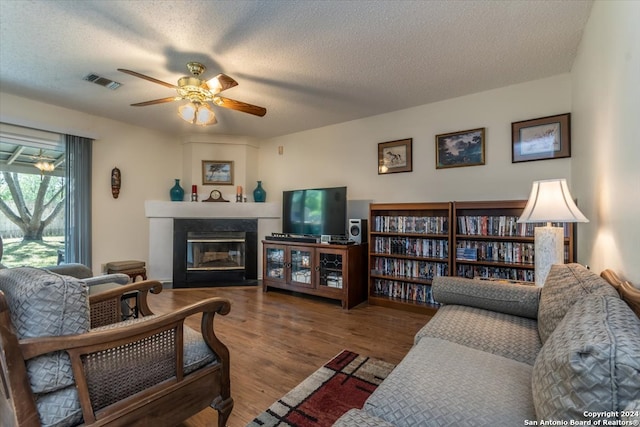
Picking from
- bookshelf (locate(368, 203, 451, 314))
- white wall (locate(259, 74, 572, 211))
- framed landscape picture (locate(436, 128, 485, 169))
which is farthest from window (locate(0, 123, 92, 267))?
framed landscape picture (locate(436, 128, 485, 169))

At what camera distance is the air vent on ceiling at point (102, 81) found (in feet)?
8.69

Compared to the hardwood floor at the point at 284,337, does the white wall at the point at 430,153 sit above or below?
above

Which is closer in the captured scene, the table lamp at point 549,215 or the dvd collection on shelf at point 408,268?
the table lamp at point 549,215

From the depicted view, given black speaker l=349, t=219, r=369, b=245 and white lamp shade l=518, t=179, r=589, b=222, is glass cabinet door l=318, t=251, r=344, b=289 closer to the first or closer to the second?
black speaker l=349, t=219, r=369, b=245

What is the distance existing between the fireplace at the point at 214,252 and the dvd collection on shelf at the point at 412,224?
2034 millimetres

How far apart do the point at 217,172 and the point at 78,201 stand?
1.80 m

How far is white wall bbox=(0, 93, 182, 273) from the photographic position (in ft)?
11.8

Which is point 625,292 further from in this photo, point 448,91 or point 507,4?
point 448,91

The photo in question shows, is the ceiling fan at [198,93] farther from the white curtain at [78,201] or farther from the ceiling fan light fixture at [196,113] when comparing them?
the white curtain at [78,201]

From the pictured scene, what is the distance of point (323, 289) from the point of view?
11.3ft

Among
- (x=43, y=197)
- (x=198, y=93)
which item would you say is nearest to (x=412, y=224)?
(x=198, y=93)

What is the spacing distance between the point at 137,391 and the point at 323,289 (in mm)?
2434

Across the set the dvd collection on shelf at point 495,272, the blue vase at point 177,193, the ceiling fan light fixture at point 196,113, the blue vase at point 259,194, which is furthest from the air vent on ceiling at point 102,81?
the dvd collection on shelf at point 495,272

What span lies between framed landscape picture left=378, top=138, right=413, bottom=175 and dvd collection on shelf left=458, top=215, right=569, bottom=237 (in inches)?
36.0
